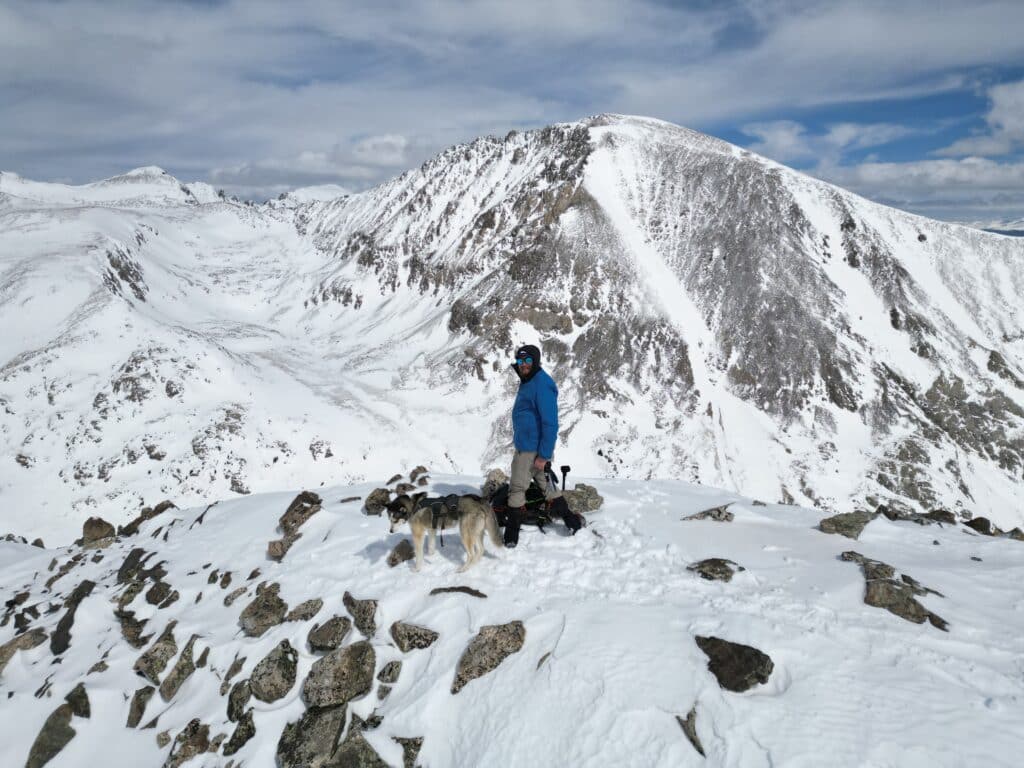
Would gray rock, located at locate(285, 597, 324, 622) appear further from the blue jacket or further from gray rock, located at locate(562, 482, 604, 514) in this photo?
gray rock, located at locate(562, 482, 604, 514)

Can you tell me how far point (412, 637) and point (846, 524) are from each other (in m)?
8.66

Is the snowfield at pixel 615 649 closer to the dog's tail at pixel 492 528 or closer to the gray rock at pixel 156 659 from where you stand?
the gray rock at pixel 156 659

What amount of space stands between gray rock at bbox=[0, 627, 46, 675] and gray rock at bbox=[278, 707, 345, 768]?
9300 millimetres

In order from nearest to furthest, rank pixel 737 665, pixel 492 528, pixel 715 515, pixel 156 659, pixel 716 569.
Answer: pixel 737 665 < pixel 716 569 < pixel 492 528 < pixel 156 659 < pixel 715 515

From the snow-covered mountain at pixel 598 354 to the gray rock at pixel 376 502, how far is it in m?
32.5

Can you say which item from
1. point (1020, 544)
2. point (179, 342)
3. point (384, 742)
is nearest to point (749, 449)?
point (1020, 544)

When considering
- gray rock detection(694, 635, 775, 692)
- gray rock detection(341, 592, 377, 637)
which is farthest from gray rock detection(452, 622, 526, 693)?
gray rock detection(694, 635, 775, 692)

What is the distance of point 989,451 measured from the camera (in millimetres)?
52125

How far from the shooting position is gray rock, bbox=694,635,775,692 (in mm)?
6059

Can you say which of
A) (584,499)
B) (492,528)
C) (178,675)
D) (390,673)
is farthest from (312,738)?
(584,499)

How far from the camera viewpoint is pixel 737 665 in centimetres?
621

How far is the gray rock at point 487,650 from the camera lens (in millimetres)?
7215

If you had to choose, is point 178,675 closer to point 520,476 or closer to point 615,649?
point 520,476

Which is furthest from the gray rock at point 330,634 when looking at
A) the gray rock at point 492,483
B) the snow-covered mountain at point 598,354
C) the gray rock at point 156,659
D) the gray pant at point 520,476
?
the snow-covered mountain at point 598,354
